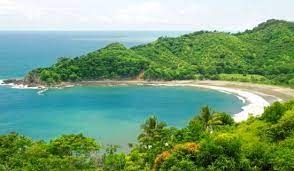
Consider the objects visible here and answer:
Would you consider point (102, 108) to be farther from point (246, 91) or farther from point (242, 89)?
point (242, 89)

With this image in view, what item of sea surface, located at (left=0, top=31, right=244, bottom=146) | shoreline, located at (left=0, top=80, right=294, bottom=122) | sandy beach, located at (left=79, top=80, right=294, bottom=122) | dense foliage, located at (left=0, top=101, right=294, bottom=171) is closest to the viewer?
dense foliage, located at (left=0, top=101, right=294, bottom=171)

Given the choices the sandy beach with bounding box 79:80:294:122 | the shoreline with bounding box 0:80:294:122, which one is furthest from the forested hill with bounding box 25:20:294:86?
the sandy beach with bounding box 79:80:294:122

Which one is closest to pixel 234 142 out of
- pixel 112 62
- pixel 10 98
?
pixel 10 98

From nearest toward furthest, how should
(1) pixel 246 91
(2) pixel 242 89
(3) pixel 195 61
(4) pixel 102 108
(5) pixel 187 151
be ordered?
(5) pixel 187 151, (4) pixel 102 108, (1) pixel 246 91, (2) pixel 242 89, (3) pixel 195 61

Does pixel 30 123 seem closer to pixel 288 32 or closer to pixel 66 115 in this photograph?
pixel 66 115

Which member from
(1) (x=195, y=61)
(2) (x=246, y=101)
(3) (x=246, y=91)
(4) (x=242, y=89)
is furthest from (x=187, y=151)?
(1) (x=195, y=61)

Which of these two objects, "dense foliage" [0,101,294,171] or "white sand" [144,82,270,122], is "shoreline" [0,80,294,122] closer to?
"white sand" [144,82,270,122]

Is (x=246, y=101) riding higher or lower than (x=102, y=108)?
higher
